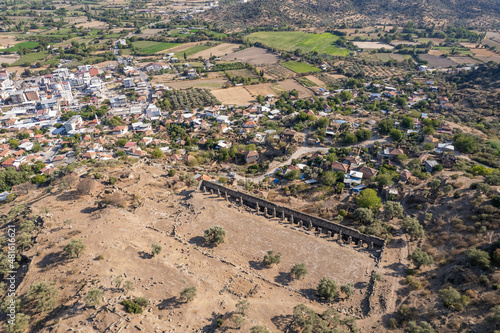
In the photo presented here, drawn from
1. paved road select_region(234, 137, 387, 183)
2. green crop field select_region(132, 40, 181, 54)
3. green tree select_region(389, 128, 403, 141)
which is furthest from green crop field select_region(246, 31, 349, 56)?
paved road select_region(234, 137, 387, 183)

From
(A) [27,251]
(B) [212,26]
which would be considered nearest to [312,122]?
(A) [27,251]

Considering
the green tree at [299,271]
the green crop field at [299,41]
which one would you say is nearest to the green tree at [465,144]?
the green tree at [299,271]

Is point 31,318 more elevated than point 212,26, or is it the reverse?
point 212,26

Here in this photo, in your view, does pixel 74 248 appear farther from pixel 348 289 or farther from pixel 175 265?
pixel 348 289

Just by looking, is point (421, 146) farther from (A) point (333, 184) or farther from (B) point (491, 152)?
(A) point (333, 184)

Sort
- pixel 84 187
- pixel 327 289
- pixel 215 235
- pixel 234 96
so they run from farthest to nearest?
pixel 234 96, pixel 84 187, pixel 215 235, pixel 327 289

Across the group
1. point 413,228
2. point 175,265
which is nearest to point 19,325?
point 175,265
